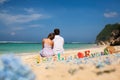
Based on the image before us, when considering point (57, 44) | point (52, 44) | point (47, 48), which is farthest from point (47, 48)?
point (57, 44)

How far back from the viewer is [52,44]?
30.7 feet

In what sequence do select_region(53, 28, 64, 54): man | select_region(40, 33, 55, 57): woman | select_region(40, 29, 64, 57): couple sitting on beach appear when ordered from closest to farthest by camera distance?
select_region(40, 33, 55, 57): woman
select_region(40, 29, 64, 57): couple sitting on beach
select_region(53, 28, 64, 54): man

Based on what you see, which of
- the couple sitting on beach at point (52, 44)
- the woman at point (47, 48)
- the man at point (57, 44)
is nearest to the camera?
the woman at point (47, 48)

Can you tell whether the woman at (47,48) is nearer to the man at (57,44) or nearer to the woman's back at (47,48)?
the woman's back at (47,48)

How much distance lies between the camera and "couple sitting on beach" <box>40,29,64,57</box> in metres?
9.12

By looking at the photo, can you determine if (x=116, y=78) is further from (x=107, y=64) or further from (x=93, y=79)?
(x=107, y=64)

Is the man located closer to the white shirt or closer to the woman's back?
A: the white shirt

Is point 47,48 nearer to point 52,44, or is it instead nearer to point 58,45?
point 52,44

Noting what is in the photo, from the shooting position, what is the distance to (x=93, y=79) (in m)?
Answer: 3.71

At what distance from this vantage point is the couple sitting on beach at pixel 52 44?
9117mm

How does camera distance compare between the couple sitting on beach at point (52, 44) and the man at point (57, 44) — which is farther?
the man at point (57, 44)

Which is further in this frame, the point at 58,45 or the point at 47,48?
the point at 58,45

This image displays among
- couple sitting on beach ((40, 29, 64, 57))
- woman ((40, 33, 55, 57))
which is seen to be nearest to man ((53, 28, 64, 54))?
couple sitting on beach ((40, 29, 64, 57))

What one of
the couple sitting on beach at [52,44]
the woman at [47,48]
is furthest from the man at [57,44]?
the woman at [47,48]
